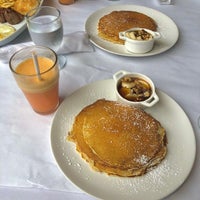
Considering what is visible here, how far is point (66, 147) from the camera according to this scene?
68cm

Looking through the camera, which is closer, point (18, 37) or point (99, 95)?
point (99, 95)

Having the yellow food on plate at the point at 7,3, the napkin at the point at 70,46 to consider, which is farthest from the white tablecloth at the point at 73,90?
the yellow food on plate at the point at 7,3

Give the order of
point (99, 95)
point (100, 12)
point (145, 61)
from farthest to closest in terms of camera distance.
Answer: point (100, 12) < point (145, 61) < point (99, 95)

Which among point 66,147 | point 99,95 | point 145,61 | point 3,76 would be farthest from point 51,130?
point 145,61

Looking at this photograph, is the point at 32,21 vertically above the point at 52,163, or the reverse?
the point at 32,21

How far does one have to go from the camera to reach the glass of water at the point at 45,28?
0.87 m

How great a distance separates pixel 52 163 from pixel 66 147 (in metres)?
0.05

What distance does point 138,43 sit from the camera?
0.91 meters

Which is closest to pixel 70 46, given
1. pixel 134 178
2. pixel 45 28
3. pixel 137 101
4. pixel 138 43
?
pixel 45 28

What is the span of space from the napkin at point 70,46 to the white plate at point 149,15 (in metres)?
0.03

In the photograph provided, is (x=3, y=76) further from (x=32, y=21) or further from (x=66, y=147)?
(x=66, y=147)

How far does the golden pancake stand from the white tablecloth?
0.07m

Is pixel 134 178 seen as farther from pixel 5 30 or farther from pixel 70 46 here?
pixel 5 30

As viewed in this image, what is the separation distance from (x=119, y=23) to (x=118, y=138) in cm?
50
